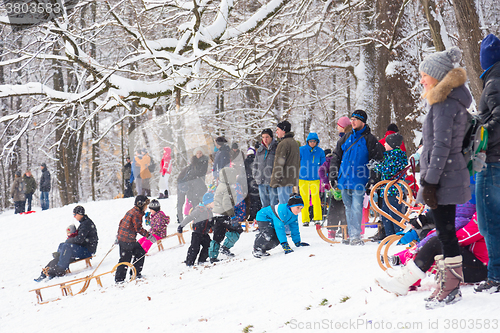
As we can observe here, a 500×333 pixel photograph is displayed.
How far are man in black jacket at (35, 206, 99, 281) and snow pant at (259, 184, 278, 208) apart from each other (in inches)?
146

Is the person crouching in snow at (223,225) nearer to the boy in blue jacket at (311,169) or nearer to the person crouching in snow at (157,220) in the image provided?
the boy in blue jacket at (311,169)

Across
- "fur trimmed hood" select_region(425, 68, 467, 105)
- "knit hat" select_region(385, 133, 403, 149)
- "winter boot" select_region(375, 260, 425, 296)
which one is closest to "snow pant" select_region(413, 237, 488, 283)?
"winter boot" select_region(375, 260, 425, 296)

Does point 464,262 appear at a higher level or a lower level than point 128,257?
higher

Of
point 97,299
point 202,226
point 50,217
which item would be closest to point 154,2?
point 202,226

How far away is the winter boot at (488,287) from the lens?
2.85 metres

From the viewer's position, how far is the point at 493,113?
2840 mm

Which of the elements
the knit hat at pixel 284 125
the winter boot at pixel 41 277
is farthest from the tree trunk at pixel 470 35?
the winter boot at pixel 41 277

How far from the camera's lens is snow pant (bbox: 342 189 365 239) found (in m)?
5.52

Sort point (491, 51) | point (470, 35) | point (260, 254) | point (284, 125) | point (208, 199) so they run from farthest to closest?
point (208, 199), point (284, 125), point (470, 35), point (260, 254), point (491, 51)

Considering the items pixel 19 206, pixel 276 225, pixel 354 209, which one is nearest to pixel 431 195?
pixel 354 209

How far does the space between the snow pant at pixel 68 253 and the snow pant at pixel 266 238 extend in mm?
4278

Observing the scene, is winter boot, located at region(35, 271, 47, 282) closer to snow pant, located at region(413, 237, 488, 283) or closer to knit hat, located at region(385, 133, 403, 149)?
knit hat, located at region(385, 133, 403, 149)

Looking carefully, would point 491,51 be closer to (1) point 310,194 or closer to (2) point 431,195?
(2) point 431,195

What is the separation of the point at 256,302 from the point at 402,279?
63.7 inches
